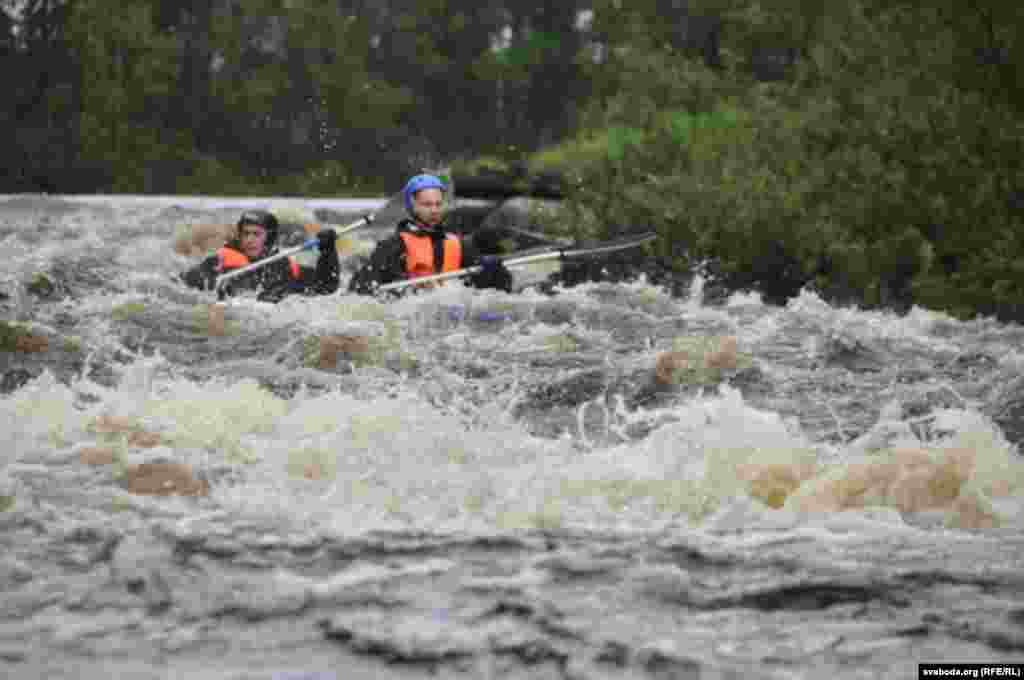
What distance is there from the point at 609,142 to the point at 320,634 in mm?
20473

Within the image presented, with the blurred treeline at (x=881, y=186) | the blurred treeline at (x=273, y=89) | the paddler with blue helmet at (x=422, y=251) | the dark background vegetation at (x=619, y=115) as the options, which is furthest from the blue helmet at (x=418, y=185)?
the blurred treeline at (x=273, y=89)

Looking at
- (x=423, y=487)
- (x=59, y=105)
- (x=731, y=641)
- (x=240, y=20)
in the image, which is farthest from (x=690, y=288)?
(x=240, y=20)

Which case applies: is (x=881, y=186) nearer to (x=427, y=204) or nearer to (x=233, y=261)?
(x=427, y=204)

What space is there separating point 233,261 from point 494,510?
6.35 meters

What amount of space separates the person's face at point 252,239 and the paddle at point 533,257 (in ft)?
4.57

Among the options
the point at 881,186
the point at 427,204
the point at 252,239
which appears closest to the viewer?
the point at 427,204

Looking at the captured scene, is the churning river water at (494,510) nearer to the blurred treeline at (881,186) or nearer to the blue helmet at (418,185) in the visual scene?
the blue helmet at (418,185)

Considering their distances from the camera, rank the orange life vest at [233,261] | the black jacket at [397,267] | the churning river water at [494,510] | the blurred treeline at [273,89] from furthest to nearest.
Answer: the blurred treeline at [273,89]
the orange life vest at [233,261]
the black jacket at [397,267]
the churning river water at [494,510]

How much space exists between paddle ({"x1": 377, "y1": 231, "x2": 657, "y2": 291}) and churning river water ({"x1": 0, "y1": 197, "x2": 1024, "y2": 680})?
4.21 feet

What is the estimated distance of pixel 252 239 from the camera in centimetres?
1174

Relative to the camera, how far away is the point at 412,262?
1117 cm

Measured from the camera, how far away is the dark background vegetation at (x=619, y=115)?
13797 mm

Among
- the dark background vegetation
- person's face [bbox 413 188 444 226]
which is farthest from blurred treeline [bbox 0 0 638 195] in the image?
person's face [bbox 413 188 444 226]

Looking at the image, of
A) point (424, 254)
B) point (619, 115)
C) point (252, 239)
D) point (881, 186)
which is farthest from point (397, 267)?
point (619, 115)
